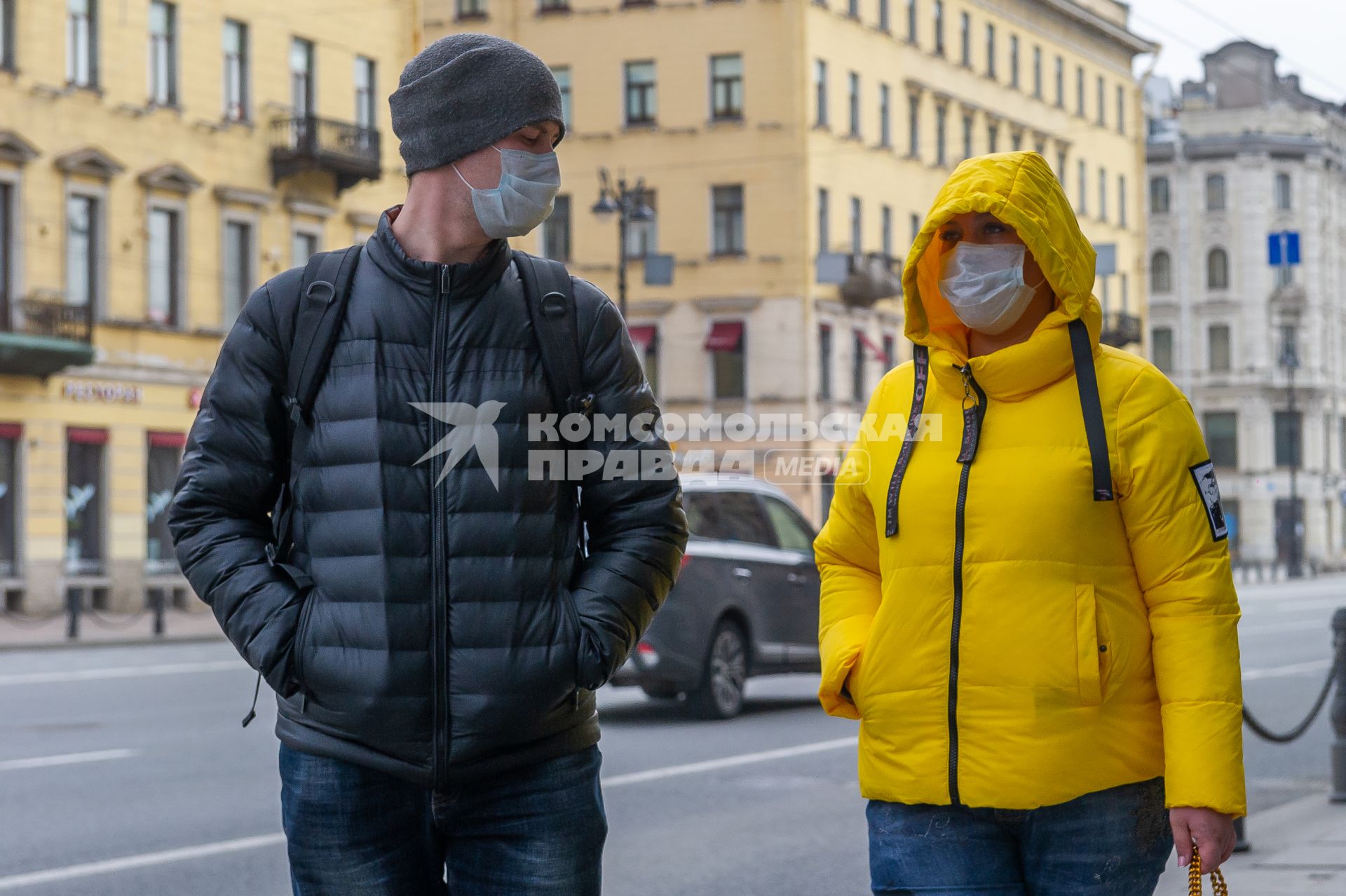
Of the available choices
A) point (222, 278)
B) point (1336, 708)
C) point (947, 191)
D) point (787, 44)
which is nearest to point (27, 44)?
point (222, 278)

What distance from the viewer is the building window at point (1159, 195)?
92000mm

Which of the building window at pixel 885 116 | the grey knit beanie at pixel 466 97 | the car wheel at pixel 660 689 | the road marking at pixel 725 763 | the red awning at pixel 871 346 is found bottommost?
the road marking at pixel 725 763

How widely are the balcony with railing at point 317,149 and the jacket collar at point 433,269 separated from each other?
3791cm

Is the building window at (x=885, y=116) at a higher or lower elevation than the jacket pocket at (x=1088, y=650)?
higher

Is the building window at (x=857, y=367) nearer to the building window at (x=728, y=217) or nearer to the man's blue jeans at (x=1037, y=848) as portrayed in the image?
the building window at (x=728, y=217)

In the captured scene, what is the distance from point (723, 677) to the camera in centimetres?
1478

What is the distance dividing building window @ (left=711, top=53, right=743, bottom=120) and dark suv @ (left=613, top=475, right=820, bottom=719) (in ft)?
131

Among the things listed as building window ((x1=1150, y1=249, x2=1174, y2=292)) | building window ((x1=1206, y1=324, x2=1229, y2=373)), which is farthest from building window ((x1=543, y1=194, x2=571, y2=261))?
building window ((x1=1206, y1=324, x2=1229, y2=373))

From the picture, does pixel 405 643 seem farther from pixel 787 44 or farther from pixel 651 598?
pixel 787 44

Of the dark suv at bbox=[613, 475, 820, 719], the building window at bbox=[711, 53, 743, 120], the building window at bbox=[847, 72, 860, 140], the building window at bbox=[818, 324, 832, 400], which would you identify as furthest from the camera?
the building window at bbox=[847, 72, 860, 140]

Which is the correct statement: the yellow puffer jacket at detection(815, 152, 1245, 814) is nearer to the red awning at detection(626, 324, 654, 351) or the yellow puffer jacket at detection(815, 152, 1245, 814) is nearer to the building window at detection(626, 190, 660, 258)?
the red awning at detection(626, 324, 654, 351)

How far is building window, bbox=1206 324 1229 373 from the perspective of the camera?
91.6 meters

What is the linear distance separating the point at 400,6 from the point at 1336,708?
3749 cm

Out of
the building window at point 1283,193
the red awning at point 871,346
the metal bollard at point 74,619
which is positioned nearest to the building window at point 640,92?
the red awning at point 871,346
